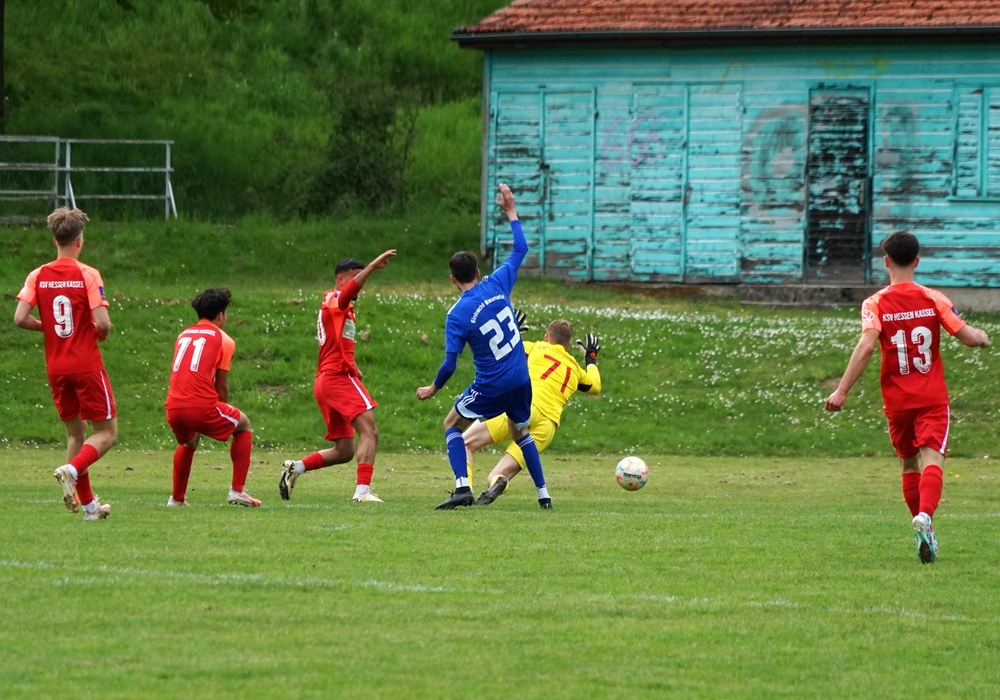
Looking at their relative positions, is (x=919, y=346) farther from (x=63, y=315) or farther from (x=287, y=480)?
(x=63, y=315)

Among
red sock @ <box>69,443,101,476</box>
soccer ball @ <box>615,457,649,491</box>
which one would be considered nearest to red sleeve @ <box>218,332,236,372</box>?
red sock @ <box>69,443,101,476</box>

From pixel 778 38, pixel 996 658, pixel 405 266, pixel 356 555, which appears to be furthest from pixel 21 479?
pixel 778 38

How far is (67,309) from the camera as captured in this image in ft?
29.5

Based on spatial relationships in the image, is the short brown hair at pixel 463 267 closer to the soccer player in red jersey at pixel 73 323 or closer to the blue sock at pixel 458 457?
the blue sock at pixel 458 457

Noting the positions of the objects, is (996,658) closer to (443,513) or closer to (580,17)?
(443,513)

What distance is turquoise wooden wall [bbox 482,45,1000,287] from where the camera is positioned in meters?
24.1

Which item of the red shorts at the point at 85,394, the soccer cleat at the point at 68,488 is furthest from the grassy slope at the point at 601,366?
the soccer cleat at the point at 68,488

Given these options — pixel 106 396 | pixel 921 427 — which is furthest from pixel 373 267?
pixel 921 427

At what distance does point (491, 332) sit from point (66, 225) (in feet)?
10.2

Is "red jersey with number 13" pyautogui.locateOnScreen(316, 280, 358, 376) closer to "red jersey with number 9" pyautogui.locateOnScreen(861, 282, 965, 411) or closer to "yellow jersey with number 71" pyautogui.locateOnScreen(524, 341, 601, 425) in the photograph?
"yellow jersey with number 71" pyautogui.locateOnScreen(524, 341, 601, 425)

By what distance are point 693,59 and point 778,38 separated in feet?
5.25

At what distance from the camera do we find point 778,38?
24.2m

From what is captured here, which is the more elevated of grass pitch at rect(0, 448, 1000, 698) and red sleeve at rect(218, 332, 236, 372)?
red sleeve at rect(218, 332, 236, 372)

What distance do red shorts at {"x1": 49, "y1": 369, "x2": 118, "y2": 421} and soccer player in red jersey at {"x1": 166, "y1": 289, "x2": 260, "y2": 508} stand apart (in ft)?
2.13
